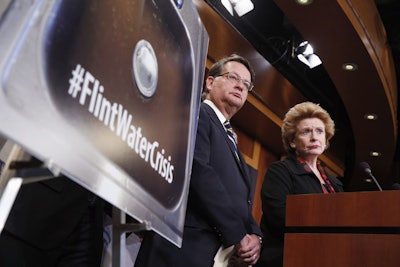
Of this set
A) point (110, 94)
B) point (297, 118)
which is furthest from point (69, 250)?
point (297, 118)

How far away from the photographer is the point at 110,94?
2.56 ft

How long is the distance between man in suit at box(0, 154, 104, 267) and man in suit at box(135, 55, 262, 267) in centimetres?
16

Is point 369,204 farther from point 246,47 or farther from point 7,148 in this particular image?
point 246,47

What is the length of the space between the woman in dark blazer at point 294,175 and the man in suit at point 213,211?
14 centimetres

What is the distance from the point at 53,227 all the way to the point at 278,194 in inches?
35.9

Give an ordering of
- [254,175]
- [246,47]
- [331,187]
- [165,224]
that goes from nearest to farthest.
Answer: [165,224] < [331,187] < [246,47] < [254,175]

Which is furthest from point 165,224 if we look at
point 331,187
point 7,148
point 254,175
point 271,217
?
point 254,175

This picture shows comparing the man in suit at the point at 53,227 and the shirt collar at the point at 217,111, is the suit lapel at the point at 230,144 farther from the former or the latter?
the man in suit at the point at 53,227

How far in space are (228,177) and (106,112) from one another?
97cm

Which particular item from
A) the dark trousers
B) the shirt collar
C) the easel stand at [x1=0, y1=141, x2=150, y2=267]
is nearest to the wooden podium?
the shirt collar

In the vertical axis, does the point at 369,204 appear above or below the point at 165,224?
above

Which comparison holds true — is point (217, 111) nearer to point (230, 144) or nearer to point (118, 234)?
point (230, 144)

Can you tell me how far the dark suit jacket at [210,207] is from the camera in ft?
4.73

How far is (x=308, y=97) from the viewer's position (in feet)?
16.2
